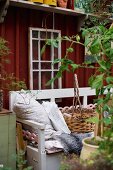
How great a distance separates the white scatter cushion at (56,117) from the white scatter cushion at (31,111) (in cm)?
7

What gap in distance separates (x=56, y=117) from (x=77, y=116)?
294mm

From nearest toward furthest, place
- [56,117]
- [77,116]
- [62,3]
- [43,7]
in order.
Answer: [56,117]
[77,116]
[43,7]
[62,3]

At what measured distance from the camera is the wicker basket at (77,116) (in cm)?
420

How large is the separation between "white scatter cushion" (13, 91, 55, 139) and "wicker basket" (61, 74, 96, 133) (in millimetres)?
323

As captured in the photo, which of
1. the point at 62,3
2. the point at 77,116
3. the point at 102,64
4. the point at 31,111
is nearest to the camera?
the point at 102,64

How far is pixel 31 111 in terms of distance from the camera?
3902 millimetres

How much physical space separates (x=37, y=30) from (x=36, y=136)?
160 centimetres

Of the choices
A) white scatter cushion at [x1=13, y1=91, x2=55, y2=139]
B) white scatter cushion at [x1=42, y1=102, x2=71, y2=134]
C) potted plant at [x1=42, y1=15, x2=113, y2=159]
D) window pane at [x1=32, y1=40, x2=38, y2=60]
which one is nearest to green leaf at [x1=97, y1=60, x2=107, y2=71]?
potted plant at [x1=42, y1=15, x2=113, y2=159]

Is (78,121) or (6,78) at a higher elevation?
(6,78)

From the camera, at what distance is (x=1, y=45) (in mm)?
3729

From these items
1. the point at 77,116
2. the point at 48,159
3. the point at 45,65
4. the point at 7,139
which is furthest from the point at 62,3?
the point at 48,159

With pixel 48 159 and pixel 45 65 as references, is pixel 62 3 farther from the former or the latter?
pixel 48 159

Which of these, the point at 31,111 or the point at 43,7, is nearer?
the point at 31,111

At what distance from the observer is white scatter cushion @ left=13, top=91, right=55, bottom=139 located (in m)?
3.88
